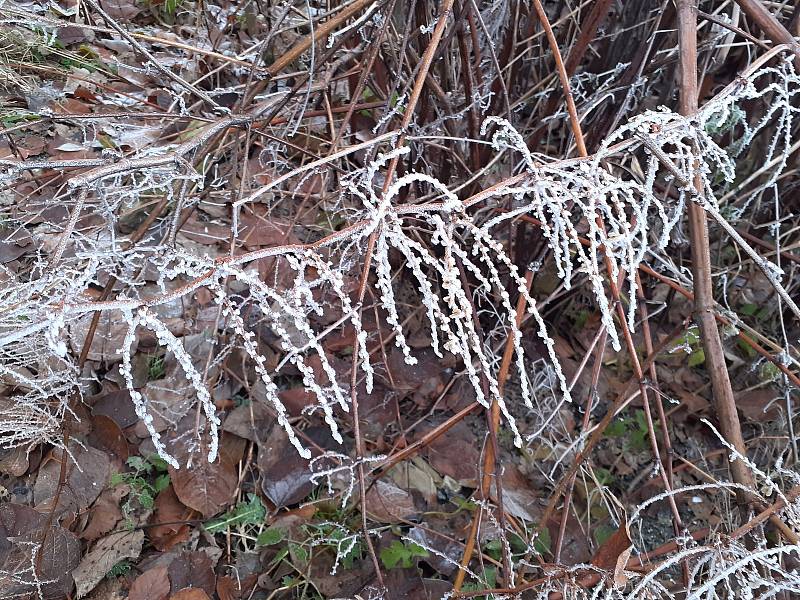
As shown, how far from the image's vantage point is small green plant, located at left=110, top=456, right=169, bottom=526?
5.21 feet

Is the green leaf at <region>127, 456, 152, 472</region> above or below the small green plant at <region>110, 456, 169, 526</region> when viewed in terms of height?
above

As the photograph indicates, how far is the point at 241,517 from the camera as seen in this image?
64.3 inches

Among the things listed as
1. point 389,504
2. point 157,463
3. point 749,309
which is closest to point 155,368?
point 157,463

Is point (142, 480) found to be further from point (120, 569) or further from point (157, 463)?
point (120, 569)

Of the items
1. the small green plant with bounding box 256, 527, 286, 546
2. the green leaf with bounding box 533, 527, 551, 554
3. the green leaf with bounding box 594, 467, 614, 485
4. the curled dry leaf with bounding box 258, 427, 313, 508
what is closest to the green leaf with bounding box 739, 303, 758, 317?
the green leaf with bounding box 594, 467, 614, 485

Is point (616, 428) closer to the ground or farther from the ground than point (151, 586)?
farther from the ground

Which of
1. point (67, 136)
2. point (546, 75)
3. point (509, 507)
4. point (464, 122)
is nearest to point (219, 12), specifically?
point (67, 136)

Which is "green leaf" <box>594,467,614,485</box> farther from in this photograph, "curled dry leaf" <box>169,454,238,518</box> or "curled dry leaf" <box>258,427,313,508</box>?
"curled dry leaf" <box>169,454,238,518</box>

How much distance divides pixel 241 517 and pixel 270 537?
11 centimetres

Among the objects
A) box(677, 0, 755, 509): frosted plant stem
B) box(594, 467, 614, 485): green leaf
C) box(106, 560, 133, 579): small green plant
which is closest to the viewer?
box(677, 0, 755, 509): frosted plant stem

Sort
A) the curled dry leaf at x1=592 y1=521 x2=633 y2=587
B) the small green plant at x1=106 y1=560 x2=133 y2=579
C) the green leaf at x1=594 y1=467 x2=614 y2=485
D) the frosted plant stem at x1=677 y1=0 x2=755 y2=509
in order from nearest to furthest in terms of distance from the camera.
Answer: the frosted plant stem at x1=677 y1=0 x2=755 y2=509
the curled dry leaf at x1=592 y1=521 x2=633 y2=587
the small green plant at x1=106 y1=560 x2=133 y2=579
the green leaf at x1=594 y1=467 x2=614 y2=485

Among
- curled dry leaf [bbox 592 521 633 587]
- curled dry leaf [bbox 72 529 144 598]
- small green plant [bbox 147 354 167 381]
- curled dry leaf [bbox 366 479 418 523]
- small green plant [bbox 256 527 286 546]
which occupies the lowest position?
curled dry leaf [bbox 72 529 144 598]

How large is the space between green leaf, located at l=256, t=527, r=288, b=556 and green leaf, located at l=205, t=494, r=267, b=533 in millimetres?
57

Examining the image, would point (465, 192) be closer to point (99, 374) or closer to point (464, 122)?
point (464, 122)
